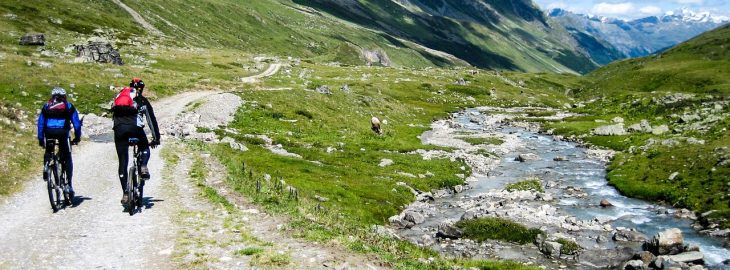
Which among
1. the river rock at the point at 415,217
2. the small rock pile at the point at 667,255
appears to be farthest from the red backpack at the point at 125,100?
the small rock pile at the point at 667,255

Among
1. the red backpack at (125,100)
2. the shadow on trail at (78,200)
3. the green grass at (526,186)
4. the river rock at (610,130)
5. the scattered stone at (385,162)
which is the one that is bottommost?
the scattered stone at (385,162)

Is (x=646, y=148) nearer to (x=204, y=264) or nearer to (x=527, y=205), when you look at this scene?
(x=527, y=205)

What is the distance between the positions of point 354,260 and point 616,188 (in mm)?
45809

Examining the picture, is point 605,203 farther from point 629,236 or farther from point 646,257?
point 646,257

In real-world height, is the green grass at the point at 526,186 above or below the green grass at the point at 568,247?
below

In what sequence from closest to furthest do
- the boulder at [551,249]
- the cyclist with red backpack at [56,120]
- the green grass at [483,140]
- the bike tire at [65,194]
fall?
1. the cyclist with red backpack at [56,120]
2. the bike tire at [65,194]
3. the boulder at [551,249]
4. the green grass at [483,140]

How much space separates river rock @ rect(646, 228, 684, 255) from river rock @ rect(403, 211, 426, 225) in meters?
15.8

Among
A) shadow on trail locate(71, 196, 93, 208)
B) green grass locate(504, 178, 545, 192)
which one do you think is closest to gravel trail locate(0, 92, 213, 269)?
shadow on trail locate(71, 196, 93, 208)

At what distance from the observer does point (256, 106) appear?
72750 millimetres

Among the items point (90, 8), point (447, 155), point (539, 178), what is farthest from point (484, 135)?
point (90, 8)

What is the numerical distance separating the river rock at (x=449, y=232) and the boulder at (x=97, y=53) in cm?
9336

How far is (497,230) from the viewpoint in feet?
114

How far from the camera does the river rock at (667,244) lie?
30.0 m

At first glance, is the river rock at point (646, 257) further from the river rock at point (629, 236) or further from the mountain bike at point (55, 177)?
the mountain bike at point (55, 177)
